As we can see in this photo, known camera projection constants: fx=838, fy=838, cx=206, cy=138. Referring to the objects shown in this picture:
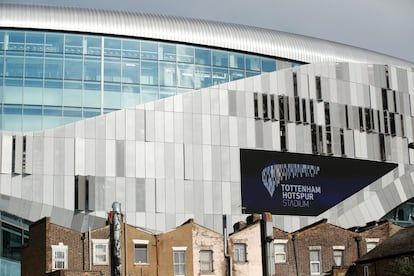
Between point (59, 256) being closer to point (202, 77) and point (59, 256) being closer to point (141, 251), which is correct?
point (141, 251)

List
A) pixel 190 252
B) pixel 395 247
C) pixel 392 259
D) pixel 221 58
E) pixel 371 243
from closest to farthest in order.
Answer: pixel 392 259 → pixel 395 247 → pixel 190 252 → pixel 371 243 → pixel 221 58

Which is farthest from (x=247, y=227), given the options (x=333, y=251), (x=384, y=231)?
(x=384, y=231)

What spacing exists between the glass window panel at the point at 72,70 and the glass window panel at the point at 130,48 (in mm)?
4277

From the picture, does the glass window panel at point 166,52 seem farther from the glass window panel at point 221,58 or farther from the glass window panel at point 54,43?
the glass window panel at point 54,43

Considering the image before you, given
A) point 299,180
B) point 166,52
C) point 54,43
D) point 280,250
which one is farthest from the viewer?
point 299,180

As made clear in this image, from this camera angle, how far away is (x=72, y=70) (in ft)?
230

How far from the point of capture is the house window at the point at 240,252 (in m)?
57.6

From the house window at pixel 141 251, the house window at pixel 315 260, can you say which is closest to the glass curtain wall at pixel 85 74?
the house window at pixel 141 251

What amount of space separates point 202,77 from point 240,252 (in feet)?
70.5

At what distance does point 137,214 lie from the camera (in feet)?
226

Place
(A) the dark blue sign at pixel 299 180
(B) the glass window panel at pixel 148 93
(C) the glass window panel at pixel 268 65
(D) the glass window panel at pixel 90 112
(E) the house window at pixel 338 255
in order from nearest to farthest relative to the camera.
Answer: (E) the house window at pixel 338 255 → (D) the glass window panel at pixel 90 112 → (B) the glass window panel at pixel 148 93 → (A) the dark blue sign at pixel 299 180 → (C) the glass window panel at pixel 268 65

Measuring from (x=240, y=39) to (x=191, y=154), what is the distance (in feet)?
40.3

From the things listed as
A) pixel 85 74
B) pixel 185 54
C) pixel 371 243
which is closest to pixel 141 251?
pixel 371 243

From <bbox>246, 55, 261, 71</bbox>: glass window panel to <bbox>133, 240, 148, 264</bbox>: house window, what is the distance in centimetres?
2593
